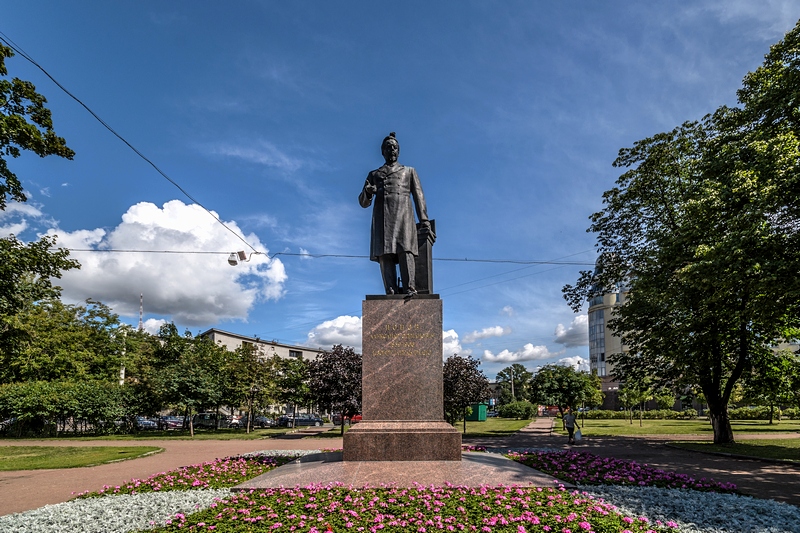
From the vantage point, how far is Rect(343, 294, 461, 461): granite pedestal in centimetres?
805

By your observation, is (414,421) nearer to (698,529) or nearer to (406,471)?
(406,471)

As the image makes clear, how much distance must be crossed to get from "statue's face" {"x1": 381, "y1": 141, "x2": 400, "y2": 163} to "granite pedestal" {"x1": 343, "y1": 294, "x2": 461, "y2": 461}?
298 cm

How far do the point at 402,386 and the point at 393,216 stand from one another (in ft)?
10.8

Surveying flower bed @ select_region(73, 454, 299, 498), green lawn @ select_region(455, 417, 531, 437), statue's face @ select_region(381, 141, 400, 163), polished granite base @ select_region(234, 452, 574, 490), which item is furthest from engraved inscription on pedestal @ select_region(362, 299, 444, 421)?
green lawn @ select_region(455, 417, 531, 437)

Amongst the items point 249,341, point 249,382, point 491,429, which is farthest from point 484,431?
point 249,341

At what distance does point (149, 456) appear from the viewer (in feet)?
60.0

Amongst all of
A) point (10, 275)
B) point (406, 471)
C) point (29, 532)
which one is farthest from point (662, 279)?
point (10, 275)

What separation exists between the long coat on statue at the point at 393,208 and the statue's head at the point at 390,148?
0.61 ft

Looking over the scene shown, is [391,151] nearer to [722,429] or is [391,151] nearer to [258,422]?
[722,429]

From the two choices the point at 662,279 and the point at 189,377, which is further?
the point at 189,377

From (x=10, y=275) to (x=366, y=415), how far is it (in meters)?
10.3

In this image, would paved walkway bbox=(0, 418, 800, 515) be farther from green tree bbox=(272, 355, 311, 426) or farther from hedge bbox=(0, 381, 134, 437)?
hedge bbox=(0, 381, 134, 437)

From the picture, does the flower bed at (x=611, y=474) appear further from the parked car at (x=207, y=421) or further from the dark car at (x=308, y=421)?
the dark car at (x=308, y=421)

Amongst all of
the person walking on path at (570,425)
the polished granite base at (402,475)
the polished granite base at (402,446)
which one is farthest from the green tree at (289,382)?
the polished granite base at (402,475)
